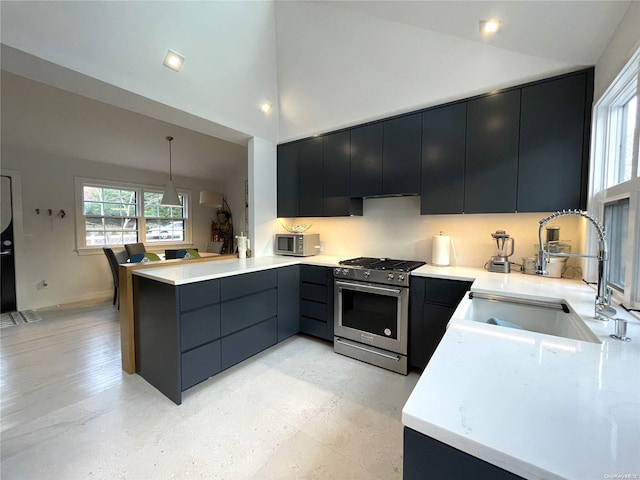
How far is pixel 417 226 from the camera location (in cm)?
294

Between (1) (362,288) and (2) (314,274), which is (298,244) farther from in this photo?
(1) (362,288)

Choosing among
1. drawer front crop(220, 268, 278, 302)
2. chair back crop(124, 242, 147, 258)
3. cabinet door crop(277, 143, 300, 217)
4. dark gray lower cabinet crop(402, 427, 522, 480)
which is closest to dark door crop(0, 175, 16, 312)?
chair back crop(124, 242, 147, 258)

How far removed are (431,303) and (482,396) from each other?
1691 millimetres

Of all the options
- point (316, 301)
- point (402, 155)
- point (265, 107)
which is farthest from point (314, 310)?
point (265, 107)

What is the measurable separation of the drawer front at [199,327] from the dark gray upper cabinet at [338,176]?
165 cm

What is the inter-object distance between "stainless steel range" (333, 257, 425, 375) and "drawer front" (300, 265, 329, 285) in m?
0.16

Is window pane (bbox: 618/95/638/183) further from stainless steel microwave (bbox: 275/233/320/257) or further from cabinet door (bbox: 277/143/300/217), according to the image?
cabinet door (bbox: 277/143/300/217)

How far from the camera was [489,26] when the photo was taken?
1.82m

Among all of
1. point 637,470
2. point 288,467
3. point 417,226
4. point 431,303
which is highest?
point 417,226

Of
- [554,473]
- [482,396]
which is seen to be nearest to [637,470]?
[554,473]

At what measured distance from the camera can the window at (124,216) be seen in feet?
15.1

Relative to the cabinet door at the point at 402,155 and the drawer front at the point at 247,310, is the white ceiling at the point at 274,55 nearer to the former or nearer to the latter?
the cabinet door at the point at 402,155

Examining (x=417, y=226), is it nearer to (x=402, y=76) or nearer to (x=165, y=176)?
(x=402, y=76)

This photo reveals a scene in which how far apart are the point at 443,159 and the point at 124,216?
5.48 metres
